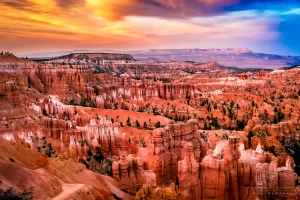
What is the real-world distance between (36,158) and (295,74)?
121 meters

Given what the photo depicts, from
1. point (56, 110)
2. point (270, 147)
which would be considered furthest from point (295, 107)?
point (56, 110)

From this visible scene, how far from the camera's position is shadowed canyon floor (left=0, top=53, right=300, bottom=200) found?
840 inches

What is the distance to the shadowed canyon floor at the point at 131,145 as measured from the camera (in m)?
21.3

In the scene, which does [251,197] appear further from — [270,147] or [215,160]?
[270,147]

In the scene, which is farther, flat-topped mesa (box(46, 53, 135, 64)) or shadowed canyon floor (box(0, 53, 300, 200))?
flat-topped mesa (box(46, 53, 135, 64))

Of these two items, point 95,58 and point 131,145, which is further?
point 95,58

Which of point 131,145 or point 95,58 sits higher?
point 95,58

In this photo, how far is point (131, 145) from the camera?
39219 mm

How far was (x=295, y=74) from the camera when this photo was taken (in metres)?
131

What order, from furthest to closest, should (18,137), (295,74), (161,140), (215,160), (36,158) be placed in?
1. (295,74)
2. (18,137)
3. (161,140)
4. (215,160)
5. (36,158)

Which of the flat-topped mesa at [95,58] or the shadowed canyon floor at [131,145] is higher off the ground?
the flat-topped mesa at [95,58]

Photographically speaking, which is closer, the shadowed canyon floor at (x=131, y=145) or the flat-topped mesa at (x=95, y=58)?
the shadowed canyon floor at (x=131, y=145)

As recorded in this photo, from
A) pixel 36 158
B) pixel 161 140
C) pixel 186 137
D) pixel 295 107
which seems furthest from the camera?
pixel 295 107

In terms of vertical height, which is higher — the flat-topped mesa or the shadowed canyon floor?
the flat-topped mesa
